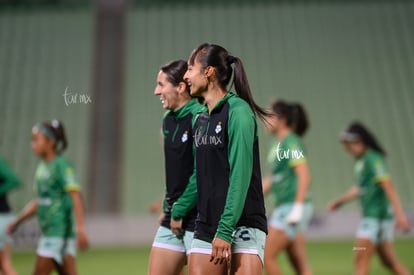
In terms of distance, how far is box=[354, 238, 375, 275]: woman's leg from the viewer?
682 cm

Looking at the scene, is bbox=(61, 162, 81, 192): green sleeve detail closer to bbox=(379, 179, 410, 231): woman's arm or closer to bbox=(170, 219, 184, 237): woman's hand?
bbox=(170, 219, 184, 237): woman's hand

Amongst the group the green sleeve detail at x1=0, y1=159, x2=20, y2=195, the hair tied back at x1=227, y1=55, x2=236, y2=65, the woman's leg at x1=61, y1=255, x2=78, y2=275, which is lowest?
the woman's leg at x1=61, y1=255, x2=78, y2=275

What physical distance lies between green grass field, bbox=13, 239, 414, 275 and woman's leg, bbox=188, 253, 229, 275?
570 centimetres

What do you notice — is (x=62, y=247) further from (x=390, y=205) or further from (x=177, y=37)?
(x=177, y=37)

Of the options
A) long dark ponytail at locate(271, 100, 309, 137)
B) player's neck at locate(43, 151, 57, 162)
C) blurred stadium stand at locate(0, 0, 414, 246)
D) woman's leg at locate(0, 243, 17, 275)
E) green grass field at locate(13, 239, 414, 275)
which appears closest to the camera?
player's neck at locate(43, 151, 57, 162)

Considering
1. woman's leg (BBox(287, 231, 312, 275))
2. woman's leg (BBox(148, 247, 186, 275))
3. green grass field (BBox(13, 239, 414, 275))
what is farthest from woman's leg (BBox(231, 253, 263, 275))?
green grass field (BBox(13, 239, 414, 275))

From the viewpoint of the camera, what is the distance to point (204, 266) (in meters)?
3.89

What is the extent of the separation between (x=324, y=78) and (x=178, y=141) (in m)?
10.2

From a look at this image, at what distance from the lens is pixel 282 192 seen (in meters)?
7.41

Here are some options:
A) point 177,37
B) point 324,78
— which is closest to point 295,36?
point 324,78

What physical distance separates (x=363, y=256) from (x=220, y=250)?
3.80m

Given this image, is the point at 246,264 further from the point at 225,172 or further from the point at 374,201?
the point at 374,201

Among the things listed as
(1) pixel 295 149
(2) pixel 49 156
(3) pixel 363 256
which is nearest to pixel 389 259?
(3) pixel 363 256

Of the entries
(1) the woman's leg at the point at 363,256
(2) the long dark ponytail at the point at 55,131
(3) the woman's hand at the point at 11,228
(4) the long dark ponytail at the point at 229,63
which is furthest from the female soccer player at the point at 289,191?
(4) the long dark ponytail at the point at 229,63
